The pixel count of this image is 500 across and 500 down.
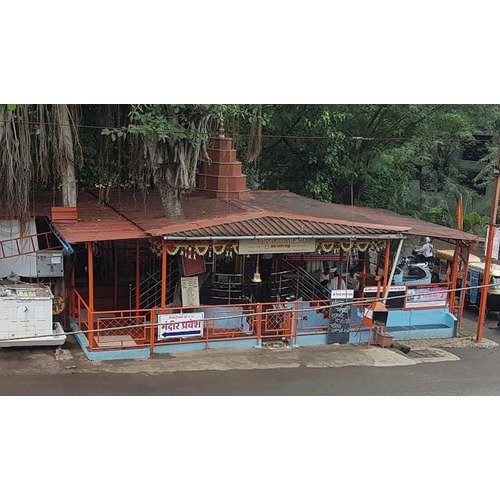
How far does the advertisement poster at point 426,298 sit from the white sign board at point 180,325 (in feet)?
14.2

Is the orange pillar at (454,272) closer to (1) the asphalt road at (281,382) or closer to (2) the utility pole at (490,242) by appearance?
(2) the utility pole at (490,242)

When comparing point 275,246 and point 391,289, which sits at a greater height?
point 275,246

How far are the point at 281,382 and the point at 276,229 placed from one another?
2.77 m

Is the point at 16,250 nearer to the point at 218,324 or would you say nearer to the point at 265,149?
the point at 218,324

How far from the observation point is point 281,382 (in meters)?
11.2

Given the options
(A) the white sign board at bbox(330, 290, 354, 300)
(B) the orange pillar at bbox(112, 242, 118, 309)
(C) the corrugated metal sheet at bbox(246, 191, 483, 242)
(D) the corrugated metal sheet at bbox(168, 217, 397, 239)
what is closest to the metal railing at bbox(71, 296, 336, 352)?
(A) the white sign board at bbox(330, 290, 354, 300)

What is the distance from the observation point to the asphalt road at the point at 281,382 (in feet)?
34.7

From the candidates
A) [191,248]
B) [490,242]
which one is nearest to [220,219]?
[191,248]

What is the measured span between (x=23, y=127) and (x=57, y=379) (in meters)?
4.58

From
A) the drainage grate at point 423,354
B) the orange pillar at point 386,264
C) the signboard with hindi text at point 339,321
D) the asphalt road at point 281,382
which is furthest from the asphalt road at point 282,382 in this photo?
the orange pillar at point 386,264

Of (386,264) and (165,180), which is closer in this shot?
(165,180)

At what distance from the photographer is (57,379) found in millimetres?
10812

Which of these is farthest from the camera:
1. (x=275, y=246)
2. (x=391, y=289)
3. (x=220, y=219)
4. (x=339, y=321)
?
(x=391, y=289)

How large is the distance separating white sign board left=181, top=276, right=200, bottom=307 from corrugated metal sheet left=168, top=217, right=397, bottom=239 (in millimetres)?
1061
